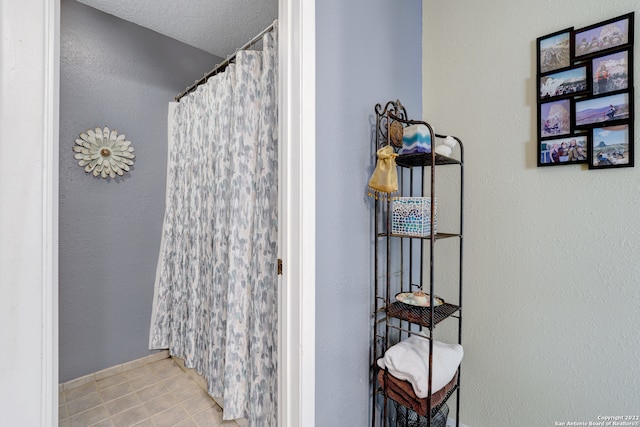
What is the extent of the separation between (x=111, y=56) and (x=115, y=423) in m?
2.47

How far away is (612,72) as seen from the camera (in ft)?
3.54

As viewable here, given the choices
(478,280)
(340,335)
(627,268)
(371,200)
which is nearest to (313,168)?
(371,200)

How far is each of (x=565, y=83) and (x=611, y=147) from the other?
1.05 ft

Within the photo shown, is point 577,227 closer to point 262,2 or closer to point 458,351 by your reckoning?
point 458,351

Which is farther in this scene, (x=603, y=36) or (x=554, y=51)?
(x=554, y=51)

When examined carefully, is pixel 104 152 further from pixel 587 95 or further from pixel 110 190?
pixel 587 95

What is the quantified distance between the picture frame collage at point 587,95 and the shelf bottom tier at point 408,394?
43.2 inches

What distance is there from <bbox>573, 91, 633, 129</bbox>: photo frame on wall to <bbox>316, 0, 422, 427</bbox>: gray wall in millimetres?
797

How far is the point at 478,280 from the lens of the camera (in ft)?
4.77

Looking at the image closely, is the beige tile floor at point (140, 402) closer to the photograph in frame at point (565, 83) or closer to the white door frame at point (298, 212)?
the white door frame at point (298, 212)

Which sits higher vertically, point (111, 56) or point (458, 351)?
point (111, 56)

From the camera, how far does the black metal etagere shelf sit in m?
1.22

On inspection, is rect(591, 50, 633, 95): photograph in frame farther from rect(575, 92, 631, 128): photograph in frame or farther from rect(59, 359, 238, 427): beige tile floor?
rect(59, 359, 238, 427): beige tile floor
